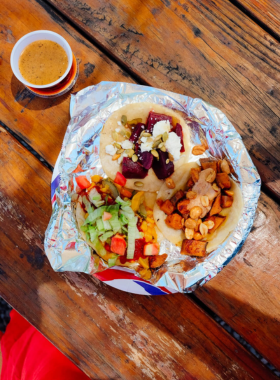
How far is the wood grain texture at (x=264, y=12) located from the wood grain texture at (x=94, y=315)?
1.99m

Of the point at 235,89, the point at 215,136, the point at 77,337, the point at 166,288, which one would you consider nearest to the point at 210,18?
the point at 235,89

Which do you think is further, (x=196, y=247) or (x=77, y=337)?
(x=77, y=337)

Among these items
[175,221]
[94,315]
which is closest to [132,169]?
[175,221]

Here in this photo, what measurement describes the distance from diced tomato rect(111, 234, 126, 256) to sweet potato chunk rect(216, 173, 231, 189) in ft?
2.62

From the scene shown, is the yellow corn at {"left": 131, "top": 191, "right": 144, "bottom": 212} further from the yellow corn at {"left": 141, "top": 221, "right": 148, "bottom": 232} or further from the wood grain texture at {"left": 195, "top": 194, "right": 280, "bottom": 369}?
the wood grain texture at {"left": 195, "top": 194, "right": 280, "bottom": 369}

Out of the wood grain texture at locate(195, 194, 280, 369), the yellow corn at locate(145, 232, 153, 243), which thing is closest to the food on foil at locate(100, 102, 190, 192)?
the yellow corn at locate(145, 232, 153, 243)

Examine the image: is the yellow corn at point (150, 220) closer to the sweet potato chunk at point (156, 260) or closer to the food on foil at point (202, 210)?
the food on foil at point (202, 210)

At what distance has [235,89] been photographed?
2.21 meters

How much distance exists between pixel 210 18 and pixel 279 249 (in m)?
1.83

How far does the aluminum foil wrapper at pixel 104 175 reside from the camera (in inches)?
80.0

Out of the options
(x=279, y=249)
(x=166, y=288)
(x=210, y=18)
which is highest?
(x=210, y=18)

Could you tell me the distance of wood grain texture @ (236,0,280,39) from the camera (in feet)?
7.21

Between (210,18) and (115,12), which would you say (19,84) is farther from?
(210,18)

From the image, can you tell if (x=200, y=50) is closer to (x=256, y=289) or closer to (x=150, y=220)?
(x=150, y=220)
